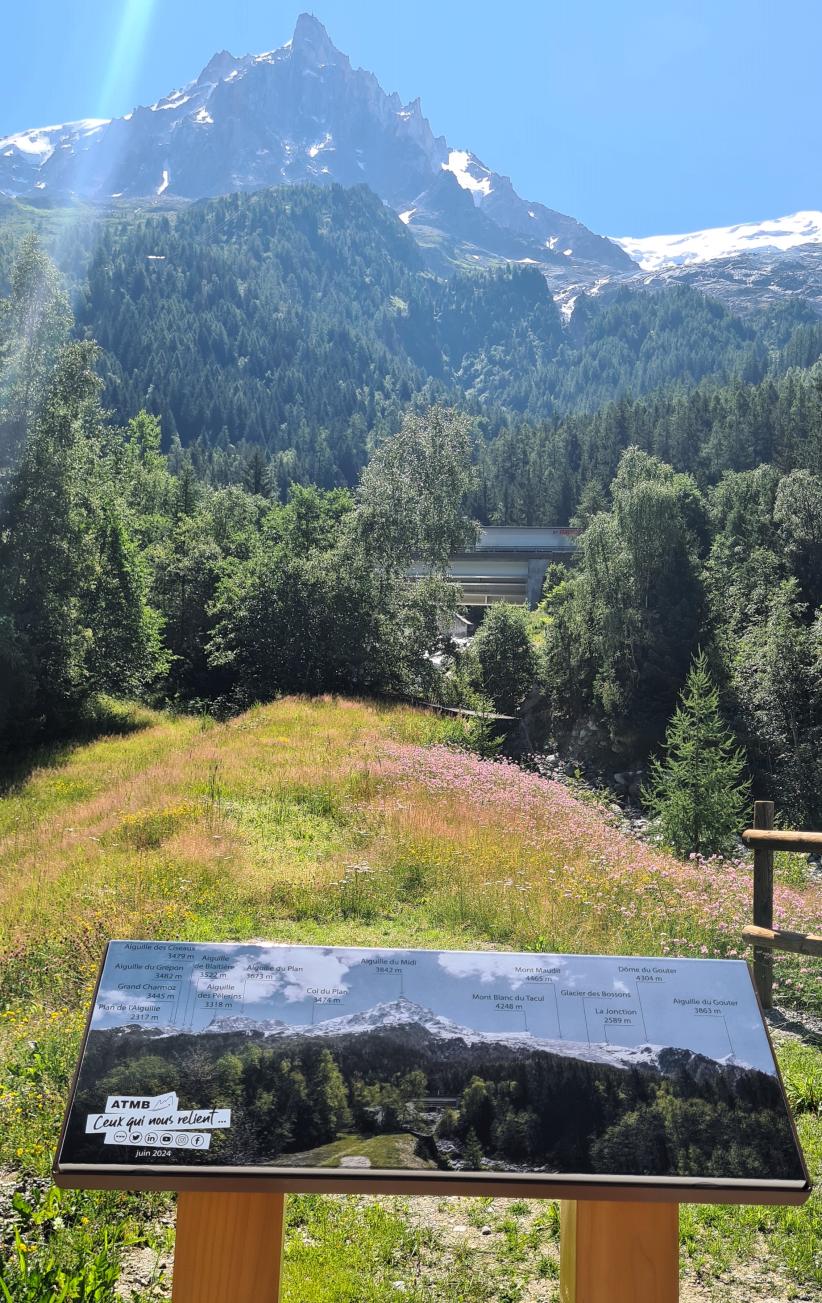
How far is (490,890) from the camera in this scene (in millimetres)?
10469

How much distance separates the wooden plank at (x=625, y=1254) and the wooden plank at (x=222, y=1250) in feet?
3.71

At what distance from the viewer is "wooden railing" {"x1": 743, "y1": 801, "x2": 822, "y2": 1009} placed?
717cm

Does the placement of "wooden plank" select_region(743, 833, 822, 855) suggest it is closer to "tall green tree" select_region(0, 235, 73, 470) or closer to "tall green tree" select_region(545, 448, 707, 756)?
"tall green tree" select_region(0, 235, 73, 470)

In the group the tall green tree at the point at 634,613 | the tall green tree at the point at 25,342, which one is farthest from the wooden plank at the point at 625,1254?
the tall green tree at the point at 634,613

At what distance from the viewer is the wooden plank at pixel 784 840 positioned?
7145 mm

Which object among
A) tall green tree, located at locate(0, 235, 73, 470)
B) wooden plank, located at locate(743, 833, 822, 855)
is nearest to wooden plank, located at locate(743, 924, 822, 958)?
wooden plank, located at locate(743, 833, 822, 855)

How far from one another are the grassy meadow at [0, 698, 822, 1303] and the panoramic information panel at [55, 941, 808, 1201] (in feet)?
3.94

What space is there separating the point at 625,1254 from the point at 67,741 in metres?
24.9

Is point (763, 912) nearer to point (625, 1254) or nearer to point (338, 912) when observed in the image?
point (338, 912)

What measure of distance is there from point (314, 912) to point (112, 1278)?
5890 millimetres

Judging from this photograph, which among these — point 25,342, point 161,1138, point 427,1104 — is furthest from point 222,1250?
point 25,342

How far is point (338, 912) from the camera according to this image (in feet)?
32.9

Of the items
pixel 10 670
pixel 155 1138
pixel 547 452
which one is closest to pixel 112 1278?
pixel 155 1138

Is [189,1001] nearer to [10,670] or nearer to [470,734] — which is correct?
[470,734]
